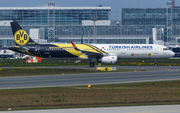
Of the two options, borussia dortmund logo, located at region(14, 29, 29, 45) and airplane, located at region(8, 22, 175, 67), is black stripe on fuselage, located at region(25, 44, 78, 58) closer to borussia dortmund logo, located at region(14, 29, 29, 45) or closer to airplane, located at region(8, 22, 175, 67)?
airplane, located at region(8, 22, 175, 67)

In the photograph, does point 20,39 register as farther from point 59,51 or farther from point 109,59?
point 109,59

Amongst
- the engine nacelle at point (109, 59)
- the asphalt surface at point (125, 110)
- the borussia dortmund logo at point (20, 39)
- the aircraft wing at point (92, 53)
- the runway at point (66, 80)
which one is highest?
the borussia dortmund logo at point (20, 39)

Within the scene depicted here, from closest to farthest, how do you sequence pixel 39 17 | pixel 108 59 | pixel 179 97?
pixel 179 97 → pixel 108 59 → pixel 39 17

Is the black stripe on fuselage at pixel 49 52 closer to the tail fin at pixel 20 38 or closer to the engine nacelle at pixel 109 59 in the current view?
the tail fin at pixel 20 38

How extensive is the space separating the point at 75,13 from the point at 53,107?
601ft

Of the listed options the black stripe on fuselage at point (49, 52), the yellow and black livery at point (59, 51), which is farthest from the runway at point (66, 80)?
the black stripe on fuselage at point (49, 52)

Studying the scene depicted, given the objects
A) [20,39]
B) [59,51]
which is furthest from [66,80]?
[20,39]

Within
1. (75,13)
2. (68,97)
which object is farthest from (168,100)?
(75,13)

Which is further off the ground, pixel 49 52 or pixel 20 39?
pixel 20 39

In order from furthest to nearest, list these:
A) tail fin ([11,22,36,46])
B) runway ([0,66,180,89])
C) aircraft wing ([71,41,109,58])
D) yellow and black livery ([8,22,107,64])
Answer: tail fin ([11,22,36,46]), yellow and black livery ([8,22,107,64]), aircraft wing ([71,41,109,58]), runway ([0,66,180,89])

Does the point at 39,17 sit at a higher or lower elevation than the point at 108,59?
higher

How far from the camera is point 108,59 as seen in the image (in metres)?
57.8

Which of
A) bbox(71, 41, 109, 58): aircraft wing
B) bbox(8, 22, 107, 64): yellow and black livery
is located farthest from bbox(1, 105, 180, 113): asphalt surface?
bbox(8, 22, 107, 64): yellow and black livery

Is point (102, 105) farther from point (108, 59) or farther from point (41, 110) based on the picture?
point (108, 59)
